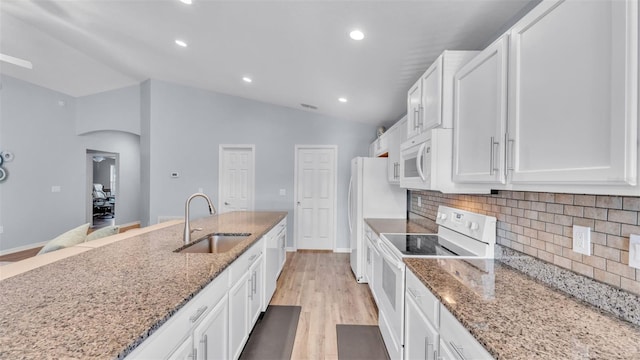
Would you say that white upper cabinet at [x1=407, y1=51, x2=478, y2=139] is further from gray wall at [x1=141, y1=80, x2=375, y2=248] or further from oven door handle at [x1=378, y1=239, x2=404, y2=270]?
gray wall at [x1=141, y1=80, x2=375, y2=248]

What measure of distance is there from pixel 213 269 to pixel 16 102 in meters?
6.08

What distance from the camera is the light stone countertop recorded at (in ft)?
2.48

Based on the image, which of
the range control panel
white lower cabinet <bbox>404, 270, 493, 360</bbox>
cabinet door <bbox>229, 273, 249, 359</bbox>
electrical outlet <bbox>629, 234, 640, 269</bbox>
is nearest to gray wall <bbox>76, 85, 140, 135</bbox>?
cabinet door <bbox>229, 273, 249, 359</bbox>

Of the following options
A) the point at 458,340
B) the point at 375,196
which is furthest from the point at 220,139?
the point at 458,340

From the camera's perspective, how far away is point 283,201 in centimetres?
515

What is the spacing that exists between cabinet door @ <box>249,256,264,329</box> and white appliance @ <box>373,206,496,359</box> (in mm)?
1055

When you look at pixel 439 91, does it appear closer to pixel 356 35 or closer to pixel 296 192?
pixel 356 35

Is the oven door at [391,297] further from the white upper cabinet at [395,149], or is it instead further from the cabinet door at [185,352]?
the cabinet door at [185,352]

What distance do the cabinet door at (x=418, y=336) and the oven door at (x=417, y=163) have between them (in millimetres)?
744

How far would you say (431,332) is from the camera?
122 centimetres

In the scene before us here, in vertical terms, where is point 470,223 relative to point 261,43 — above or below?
below

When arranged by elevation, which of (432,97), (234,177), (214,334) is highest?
(432,97)

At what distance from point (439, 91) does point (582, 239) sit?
1.02 m

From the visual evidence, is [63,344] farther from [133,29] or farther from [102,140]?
[102,140]
